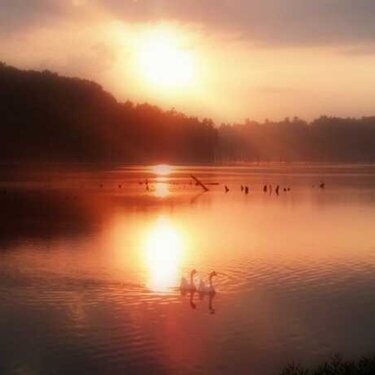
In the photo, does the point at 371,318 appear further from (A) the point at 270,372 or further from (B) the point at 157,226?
(B) the point at 157,226

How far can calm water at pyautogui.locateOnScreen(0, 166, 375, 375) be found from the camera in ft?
41.2

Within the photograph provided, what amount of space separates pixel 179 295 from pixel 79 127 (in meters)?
122

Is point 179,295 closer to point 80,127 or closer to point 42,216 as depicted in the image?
point 42,216

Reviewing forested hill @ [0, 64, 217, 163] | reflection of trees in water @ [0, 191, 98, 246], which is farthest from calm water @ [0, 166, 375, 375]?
forested hill @ [0, 64, 217, 163]

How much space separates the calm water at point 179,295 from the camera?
1255 cm

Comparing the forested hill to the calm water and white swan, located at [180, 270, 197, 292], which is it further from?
white swan, located at [180, 270, 197, 292]

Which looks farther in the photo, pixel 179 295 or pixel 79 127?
pixel 79 127

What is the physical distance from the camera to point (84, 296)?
16.7m

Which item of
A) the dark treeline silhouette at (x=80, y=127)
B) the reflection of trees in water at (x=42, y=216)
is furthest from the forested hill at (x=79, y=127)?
the reflection of trees in water at (x=42, y=216)

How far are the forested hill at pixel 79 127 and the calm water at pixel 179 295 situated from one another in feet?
302

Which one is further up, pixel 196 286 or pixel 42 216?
pixel 196 286

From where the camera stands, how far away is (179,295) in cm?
1697

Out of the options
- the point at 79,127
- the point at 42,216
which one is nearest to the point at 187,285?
the point at 42,216

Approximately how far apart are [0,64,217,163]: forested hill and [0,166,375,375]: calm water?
92.0 meters
